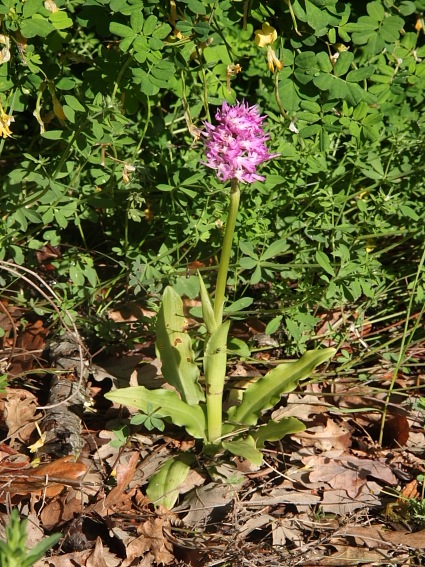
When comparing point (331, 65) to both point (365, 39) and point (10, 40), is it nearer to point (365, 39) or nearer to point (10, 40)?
point (365, 39)

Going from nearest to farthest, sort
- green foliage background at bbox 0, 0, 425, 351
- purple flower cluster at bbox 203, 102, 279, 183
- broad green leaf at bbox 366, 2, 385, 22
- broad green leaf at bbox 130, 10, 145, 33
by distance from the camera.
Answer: purple flower cluster at bbox 203, 102, 279, 183
broad green leaf at bbox 130, 10, 145, 33
green foliage background at bbox 0, 0, 425, 351
broad green leaf at bbox 366, 2, 385, 22

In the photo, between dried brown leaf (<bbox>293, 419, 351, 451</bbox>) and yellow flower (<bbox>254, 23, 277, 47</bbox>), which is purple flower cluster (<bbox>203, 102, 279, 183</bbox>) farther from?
dried brown leaf (<bbox>293, 419, 351, 451</bbox>)

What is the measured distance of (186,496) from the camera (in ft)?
7.64

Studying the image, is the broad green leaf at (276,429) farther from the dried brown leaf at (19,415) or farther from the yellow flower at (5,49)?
the yellow flower at (5,49)

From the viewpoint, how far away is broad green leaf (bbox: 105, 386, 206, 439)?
228 centimetres

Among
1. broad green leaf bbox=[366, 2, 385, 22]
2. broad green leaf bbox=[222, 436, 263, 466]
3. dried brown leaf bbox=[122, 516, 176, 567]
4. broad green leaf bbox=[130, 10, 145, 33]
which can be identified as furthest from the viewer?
broad green leaf bbox=[366, 2, 385, 22]

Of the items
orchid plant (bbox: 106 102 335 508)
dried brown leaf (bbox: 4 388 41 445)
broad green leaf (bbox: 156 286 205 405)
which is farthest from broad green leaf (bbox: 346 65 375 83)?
dried brown leaf (bbox: 4 388 41 445)

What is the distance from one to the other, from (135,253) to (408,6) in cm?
130

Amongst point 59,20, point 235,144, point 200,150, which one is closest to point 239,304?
point 200,150

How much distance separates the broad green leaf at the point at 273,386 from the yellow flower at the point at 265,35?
1.05 meters

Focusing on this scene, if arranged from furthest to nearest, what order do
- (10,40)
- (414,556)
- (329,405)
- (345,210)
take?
(345,210)
(329,405)
(10,40)
(414,556)

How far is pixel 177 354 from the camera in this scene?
2.44m

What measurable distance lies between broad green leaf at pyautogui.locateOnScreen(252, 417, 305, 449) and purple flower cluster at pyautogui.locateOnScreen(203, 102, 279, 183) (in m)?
0.75

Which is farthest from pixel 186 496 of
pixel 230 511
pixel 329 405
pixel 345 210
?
pixel 345 210
